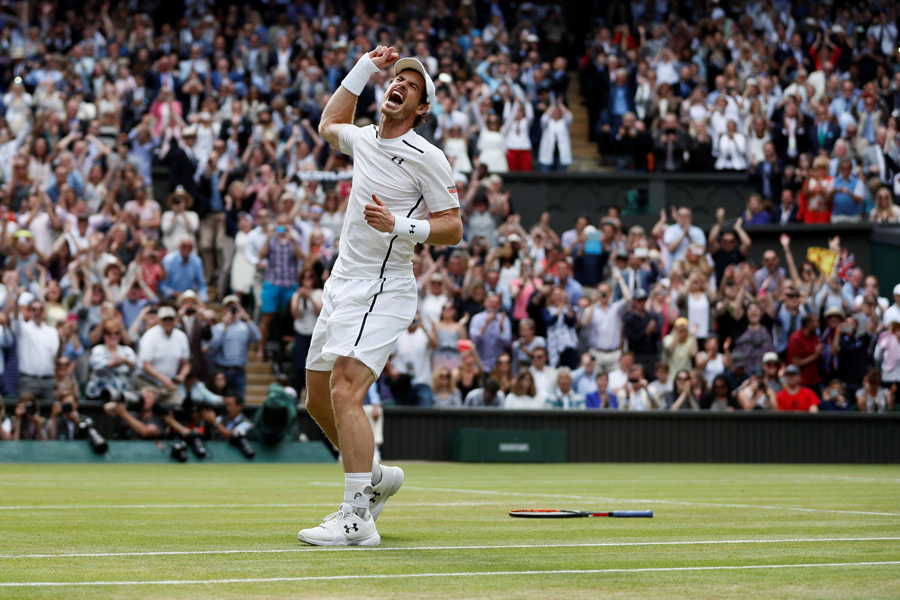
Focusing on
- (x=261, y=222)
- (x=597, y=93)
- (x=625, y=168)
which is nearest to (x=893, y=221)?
(x=625, y=168)

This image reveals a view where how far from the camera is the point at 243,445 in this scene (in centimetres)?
1769

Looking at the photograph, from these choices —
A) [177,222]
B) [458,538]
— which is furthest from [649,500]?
[177,222]

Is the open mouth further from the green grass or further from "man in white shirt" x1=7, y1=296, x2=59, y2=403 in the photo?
"man in white shirt" x1=7, y1=296, x2=59, y2=403

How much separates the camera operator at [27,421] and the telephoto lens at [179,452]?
5.49 ft

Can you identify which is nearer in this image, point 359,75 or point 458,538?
point 458,538

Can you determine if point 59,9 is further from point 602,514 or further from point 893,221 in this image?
point 602,514

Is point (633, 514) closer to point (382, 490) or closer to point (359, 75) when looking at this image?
point (382, 490)

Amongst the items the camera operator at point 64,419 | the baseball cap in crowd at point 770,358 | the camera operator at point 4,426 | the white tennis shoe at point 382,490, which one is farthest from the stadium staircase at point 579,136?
the white tennis shoe at point 382,490

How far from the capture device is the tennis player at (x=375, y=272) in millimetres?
6730

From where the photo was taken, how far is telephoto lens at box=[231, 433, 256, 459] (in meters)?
17.6

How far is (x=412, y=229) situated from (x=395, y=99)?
783mm

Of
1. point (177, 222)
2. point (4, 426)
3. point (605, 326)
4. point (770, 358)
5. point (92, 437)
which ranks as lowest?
point (92, 437)

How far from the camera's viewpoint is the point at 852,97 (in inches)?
1025

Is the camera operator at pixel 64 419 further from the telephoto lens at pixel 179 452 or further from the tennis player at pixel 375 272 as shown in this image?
the tennis player at pixel 375 272
